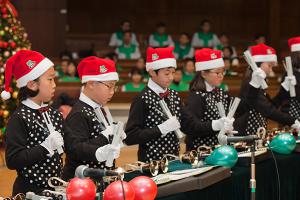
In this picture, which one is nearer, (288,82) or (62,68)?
(288,82)

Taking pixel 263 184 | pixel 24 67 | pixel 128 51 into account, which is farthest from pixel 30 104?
pixel 128 51

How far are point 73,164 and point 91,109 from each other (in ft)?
→ 1.27

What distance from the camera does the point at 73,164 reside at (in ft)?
15.6

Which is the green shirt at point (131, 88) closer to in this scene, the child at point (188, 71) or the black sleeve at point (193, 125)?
the child at point (188, 71)

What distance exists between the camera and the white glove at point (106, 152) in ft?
13.9

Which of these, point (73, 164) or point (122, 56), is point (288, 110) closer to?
point (73, 164)

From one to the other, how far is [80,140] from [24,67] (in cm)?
59

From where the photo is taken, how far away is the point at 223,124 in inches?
220

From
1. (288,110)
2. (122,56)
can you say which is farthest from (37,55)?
(122,56)

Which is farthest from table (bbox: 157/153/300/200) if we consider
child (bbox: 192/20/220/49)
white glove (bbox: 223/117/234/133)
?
child (bbox: 192/20/220/49)

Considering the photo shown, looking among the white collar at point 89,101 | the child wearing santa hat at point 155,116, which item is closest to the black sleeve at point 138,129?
the child wearing santa hat at point 155,116

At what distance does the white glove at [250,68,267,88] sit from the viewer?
624 centimetres

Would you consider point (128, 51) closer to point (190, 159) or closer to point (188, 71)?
point (188, 71)

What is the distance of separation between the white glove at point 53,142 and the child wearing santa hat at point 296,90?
3319mm
